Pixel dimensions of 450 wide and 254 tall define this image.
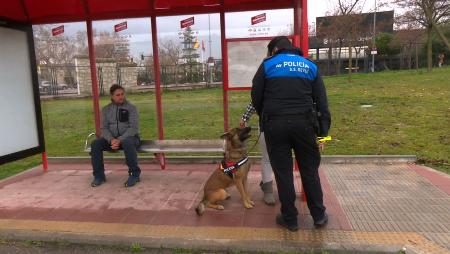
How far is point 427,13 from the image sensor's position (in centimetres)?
2161

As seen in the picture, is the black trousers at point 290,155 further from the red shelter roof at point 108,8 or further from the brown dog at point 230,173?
the red shelter roof at point 108,8

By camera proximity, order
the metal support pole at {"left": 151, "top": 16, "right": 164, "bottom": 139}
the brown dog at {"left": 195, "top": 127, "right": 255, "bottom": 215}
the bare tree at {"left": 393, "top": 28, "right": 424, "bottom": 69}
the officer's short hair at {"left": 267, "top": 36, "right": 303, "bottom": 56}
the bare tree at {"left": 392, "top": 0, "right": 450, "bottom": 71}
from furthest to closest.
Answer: the bare tree at {"left": 393, "top": 28, "right": 424, "bottom": 69} → the bare tree at {"left": 392, "top": 0, "right": 450, "bottom": 71} → the metal support pole at {"left": 151, "top": 16, "right": 164, "bottom": 139} → the brown dog at {"left": 195, "top": 127, "right": 255, "bottom": 215} → the officer's short hair at {"left": 267, "top": 36, "right": 303, "bottom": 56}

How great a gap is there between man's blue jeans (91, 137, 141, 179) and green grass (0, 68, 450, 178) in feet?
3.75

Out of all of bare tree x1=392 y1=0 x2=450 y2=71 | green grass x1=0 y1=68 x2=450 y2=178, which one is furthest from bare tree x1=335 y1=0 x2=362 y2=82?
green grass x1=0 y1=68 x2=450 y2=178

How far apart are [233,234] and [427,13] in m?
22.0

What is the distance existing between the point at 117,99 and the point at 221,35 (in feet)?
6.28

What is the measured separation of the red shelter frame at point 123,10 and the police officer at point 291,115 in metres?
2.22

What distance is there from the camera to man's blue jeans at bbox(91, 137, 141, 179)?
581 cm

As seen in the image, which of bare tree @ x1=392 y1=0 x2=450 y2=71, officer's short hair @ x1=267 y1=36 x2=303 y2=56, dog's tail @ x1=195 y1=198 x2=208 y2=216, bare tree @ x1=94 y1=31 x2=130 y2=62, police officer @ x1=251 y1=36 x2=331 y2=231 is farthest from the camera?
bare tree @ x1=392 y1=0 x2=450 y2=71

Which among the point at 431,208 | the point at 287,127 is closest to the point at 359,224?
the point at 431,208

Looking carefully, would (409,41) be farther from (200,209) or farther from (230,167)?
(200,209)

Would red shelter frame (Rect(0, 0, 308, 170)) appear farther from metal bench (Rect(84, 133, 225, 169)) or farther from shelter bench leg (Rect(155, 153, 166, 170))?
metal bench (Rect(84, 133, 225, 169))

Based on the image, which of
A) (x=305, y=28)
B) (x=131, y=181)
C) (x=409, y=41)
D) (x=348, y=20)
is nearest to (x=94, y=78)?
(x=131, y=181)

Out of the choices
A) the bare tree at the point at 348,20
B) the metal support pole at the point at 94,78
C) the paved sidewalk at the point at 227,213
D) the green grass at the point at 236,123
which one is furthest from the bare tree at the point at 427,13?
the metal support pole at the point at 94,78
